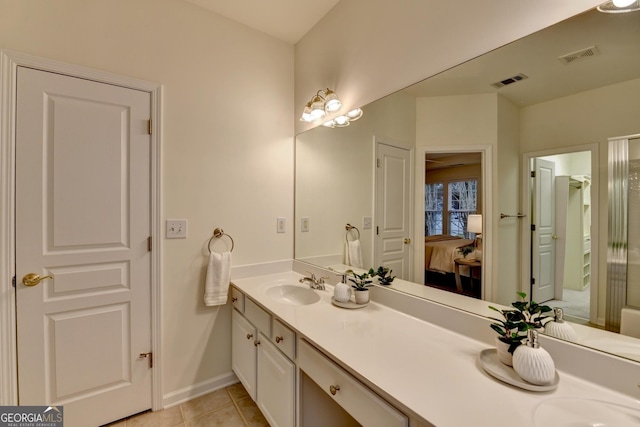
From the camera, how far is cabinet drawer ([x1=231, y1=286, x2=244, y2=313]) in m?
1.84

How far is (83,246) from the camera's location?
155cm

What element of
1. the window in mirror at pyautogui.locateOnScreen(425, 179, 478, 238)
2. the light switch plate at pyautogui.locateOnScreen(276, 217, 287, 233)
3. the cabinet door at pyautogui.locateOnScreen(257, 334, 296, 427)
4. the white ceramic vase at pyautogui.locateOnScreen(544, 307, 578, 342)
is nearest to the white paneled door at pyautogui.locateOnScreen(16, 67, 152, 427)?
the cabinet door at pyautogui.locateOnScreen(257, 334, 296, 427)

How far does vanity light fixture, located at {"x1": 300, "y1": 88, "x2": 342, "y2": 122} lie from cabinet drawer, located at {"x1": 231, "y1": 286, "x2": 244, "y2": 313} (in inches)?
51.4

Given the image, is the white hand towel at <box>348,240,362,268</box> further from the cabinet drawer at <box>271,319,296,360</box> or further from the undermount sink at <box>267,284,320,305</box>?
the cabinet drawer at <box>271,319,296,360</box>

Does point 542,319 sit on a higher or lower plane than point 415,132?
lower

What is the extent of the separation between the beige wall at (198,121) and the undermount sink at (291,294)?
35 cm

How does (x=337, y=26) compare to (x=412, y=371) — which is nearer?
(x=412, y=371)

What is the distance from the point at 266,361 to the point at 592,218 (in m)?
1.52

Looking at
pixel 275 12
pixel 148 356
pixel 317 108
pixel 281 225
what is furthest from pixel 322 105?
pixel 148 356

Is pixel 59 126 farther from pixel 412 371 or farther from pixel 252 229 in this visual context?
pixel 412 371

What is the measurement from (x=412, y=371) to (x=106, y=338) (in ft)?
5.60

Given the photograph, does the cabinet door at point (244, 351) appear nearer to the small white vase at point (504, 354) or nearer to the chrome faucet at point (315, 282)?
the chrome faucet at point (315, 282)

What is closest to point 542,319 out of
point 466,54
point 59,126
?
point 466,54

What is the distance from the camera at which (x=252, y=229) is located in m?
2.10
